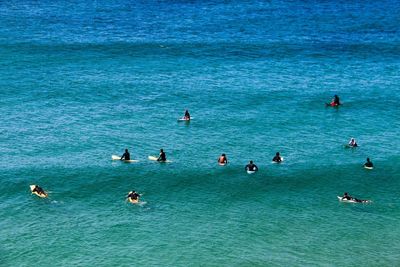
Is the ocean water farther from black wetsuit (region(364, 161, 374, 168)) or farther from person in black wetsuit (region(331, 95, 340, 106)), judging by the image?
person in black wetsuit (region(331, 95, 340, 106))

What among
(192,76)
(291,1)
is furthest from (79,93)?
(291,1)

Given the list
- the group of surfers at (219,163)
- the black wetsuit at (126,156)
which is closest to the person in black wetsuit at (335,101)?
the group of surfers at (219,163)

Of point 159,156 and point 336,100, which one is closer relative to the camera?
point 159,156

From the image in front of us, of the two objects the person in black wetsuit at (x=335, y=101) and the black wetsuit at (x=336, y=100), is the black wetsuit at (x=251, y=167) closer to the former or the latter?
the person in black wetsuit at (x=335, y=101)

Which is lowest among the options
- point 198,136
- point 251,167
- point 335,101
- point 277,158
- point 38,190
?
point 38,190

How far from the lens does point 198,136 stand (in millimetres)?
97188

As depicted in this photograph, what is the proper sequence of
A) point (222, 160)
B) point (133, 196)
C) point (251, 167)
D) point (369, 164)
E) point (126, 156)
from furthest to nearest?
1. point (126, 156)
2. point (222, 160)
3. point (369, 164)
4. point (251, 167)
5. point (133, 196)

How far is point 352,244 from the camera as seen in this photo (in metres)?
69.6

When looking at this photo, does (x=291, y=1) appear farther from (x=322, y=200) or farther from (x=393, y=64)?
(x=322, y=200)

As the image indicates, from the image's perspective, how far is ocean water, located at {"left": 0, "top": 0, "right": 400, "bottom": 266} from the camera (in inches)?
2756

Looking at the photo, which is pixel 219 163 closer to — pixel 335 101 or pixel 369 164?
pixel 369 164

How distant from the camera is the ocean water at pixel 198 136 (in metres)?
70.0

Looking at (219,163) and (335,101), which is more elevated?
(335,101)

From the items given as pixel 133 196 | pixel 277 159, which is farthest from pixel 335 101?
pixel 133 196
